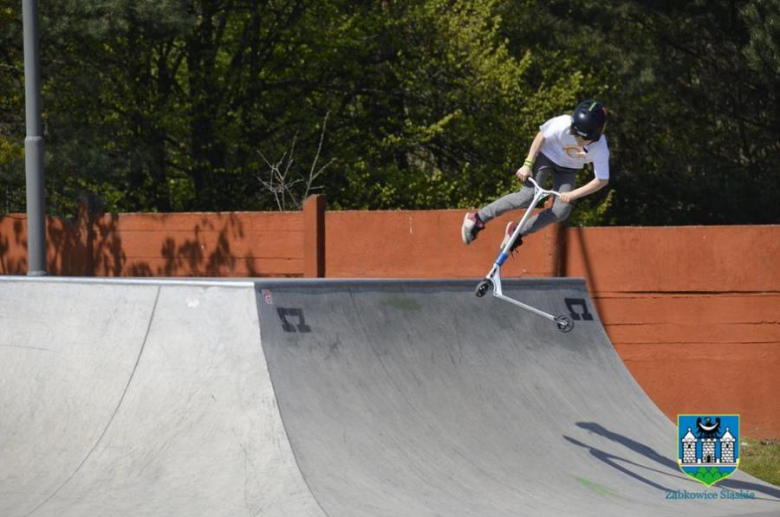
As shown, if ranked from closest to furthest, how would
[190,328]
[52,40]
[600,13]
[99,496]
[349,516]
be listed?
[349,516] < [99,496] < [190,328] < [52,40] < [600,13]

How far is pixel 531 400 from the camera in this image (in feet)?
28.7

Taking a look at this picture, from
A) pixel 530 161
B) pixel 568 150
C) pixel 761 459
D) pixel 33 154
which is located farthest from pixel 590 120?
pixel 33 154

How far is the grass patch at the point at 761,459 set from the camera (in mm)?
9387

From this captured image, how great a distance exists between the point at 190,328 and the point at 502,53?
16.0 m

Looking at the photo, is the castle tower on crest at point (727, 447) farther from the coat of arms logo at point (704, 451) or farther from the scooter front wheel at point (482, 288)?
the scooter front wheel at point (482, 288)

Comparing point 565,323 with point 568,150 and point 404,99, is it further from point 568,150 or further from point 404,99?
point 404,99

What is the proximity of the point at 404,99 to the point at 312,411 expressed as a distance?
58.4 feet

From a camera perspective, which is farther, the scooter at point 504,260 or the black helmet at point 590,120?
the scooter at point 504,260

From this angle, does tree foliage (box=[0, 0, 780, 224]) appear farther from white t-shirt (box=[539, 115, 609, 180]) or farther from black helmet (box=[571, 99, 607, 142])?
black helmet (box=[571, 99, 607, 142])

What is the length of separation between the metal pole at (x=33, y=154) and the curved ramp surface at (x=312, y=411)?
211cm

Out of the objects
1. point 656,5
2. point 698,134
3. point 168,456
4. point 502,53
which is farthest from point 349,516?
point 698,134

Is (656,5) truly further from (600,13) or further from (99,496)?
(99,496)

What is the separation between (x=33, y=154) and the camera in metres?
11.4

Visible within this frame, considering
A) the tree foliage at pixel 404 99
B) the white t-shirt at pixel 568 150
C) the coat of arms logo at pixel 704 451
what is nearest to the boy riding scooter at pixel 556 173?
the white t-shirt at pixel 568 150
